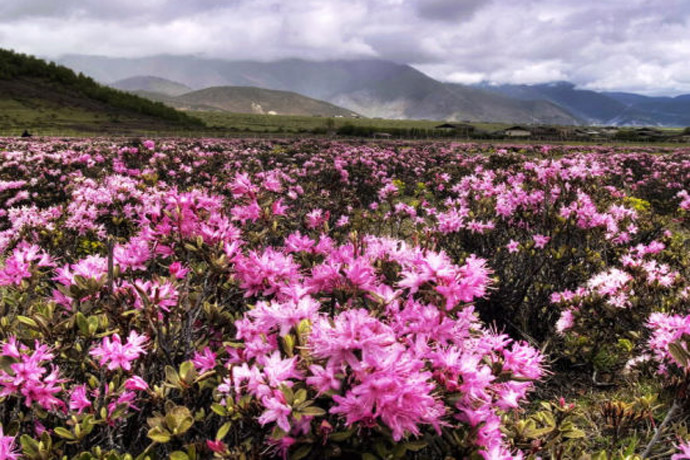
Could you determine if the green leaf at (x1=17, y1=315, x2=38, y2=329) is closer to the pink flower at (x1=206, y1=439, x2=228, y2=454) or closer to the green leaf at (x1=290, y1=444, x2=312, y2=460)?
the pink flower at (x1=206, y1=439, x2=228, y2=454)

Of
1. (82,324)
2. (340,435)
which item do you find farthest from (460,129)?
(340,435)

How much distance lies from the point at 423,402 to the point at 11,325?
190 centimetres

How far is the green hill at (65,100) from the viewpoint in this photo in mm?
67750

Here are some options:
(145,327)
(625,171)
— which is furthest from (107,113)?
(145,327)

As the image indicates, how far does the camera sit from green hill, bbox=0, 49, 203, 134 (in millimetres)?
67750

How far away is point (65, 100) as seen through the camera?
74.2m

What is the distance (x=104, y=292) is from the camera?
6.81 ft

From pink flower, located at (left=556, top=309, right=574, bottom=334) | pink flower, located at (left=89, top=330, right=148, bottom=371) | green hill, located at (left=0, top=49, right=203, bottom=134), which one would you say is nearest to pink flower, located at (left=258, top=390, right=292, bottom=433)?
pink flower, located at (left=89, top=330, right=148, bottom=371)

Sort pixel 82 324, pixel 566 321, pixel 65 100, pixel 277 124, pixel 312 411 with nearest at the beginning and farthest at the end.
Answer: pixel 312 411, pixel 82 324, pixel 566 321, pixel 65 100, pixel 277 124

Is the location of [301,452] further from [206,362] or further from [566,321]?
[566,321]

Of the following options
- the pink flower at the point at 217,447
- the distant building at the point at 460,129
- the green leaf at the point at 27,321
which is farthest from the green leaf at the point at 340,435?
the distant building at the point at 460,129

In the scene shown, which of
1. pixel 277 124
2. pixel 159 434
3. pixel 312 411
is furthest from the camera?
pixel 277 124

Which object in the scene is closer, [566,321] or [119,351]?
[119,351]

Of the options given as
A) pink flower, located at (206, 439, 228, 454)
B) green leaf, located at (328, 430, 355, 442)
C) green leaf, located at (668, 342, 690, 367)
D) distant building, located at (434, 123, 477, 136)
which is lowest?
pink flower, located at (206, 439, 228, 454)
